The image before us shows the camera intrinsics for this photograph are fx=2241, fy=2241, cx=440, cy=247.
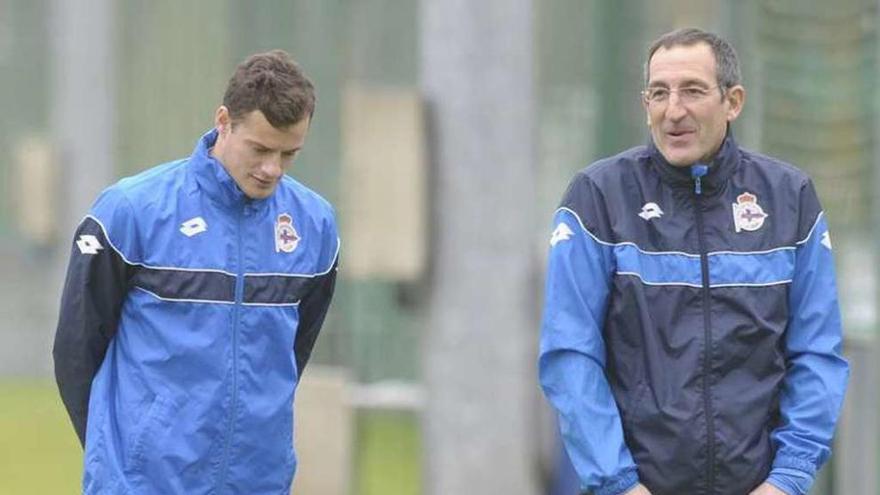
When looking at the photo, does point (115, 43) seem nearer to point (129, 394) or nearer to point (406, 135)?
point (406, 135)

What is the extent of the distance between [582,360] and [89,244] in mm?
1178

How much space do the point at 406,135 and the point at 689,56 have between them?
3470mm

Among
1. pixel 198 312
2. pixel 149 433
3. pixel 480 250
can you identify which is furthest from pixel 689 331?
pixel 480 250

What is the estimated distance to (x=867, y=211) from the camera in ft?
26.7

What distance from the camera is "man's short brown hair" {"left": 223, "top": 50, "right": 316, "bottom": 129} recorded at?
5.00 meters

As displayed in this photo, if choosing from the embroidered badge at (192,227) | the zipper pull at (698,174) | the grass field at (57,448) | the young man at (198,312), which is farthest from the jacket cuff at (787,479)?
the grass field at (57,448)

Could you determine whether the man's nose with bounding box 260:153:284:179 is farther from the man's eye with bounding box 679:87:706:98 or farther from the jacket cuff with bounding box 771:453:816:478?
the jacket cuff with bounding box 771:453:816:478

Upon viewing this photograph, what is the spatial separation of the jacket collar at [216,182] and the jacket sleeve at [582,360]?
77 cm

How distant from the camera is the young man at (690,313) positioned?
4.77m

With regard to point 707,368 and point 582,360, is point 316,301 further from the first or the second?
point 707,368

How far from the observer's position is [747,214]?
4.90 m

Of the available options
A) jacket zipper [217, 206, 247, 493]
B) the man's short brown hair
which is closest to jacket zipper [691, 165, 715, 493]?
the man's short brown hair

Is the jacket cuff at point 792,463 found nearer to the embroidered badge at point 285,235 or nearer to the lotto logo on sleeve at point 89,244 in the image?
the embroidered badge at point 285,235

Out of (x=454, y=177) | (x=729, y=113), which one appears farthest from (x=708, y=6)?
(x=729, y=113)
